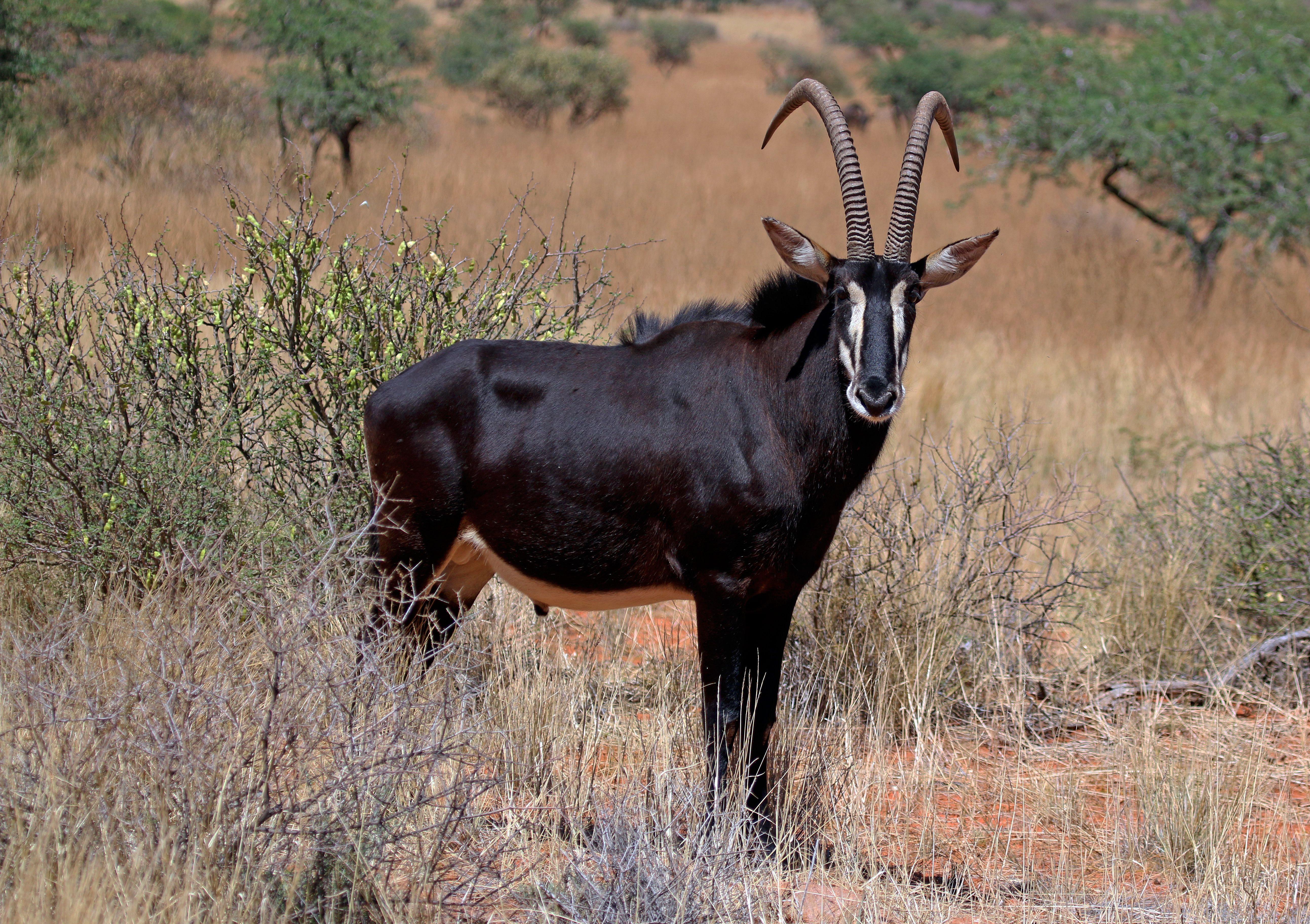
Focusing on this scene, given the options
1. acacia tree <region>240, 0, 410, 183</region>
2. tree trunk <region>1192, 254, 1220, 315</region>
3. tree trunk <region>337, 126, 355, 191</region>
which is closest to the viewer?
tree trunk <region>1192, 254, 1220, 315</region>

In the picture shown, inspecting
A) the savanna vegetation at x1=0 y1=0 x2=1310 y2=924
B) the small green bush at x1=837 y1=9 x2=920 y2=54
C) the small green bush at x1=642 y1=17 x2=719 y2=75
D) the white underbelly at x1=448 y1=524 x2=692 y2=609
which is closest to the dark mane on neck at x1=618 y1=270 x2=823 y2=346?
the white underbelly at x1=448 y1=524 x2=692 y2=609

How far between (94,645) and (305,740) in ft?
3.91

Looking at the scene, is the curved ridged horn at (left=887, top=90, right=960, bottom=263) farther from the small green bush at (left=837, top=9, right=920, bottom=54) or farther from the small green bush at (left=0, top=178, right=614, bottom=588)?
the small green bush at (left=837, top=9, right=920, bottom=54)

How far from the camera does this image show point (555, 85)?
28.4 metres

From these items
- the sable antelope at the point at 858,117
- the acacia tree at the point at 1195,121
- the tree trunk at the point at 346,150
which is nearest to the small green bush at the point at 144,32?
the tree trunk at the point at 346,150

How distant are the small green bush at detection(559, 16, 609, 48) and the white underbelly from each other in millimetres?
42902

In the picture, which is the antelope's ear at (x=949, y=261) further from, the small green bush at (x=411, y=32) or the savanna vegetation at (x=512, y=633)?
the small green bush at (x=411, y=32)

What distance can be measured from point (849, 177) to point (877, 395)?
35.6 inches

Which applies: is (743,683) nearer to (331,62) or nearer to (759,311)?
(759,311)

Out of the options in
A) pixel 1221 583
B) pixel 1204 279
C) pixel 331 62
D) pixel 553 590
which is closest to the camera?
pixel 553 590

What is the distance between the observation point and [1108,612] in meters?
6.41

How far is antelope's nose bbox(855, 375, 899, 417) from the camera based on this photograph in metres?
3.77

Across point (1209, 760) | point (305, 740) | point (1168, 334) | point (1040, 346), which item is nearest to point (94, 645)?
point (305, 740)

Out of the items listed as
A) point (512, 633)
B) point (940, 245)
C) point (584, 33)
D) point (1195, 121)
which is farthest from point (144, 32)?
point (584, 33)
